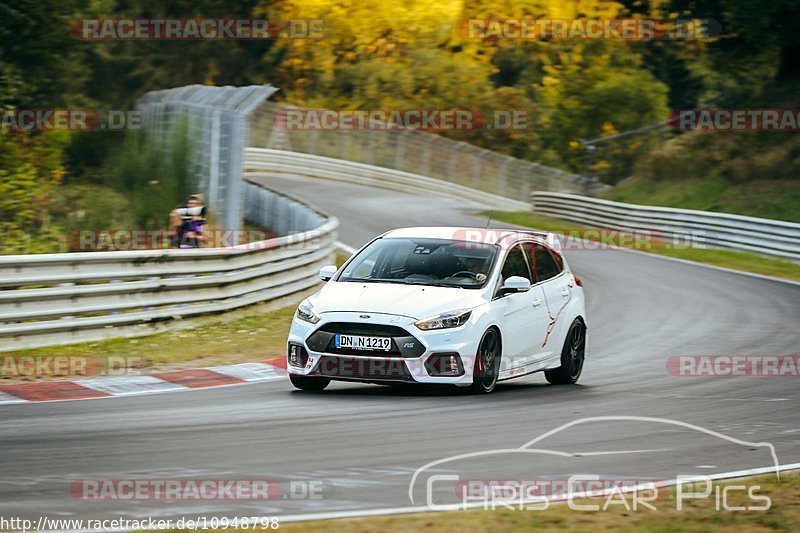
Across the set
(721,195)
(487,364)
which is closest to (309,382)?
(487,364)

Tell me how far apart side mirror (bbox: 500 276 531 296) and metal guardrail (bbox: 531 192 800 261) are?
62.4 feet

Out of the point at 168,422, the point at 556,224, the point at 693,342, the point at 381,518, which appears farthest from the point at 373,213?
the point at 381,518

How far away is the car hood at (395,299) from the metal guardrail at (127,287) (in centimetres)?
375

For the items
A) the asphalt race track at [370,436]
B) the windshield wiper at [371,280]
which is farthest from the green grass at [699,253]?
the windshield wiper at [371,280]

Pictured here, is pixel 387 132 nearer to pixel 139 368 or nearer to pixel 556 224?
pixel 556 224

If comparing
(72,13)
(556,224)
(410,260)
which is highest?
(72,13)

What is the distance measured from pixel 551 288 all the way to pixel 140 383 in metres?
4.19

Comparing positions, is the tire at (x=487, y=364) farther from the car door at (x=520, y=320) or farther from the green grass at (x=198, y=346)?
the green grass at (x=198, y=346)

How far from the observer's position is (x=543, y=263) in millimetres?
13281

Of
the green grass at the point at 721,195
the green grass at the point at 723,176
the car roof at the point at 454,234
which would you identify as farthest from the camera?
the green grass at the point at 723,176

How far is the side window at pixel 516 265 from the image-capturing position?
Answer: 1236 centimetres

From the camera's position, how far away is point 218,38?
66375mm

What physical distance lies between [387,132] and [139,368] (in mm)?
39694

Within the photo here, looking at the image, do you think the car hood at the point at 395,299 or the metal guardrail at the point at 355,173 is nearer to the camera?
the car hood at the point at 395,299
